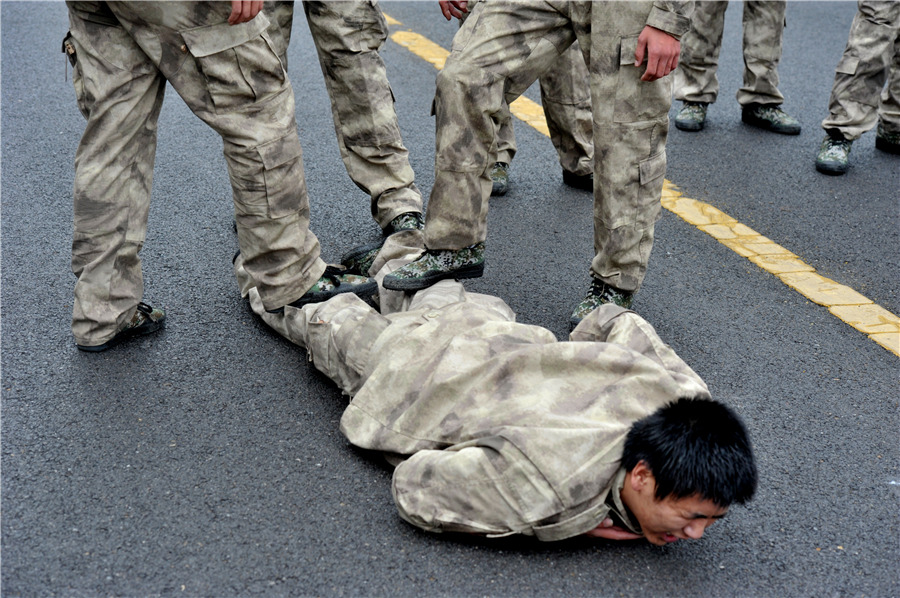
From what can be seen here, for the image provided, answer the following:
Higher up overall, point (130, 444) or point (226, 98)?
point (226, 98)

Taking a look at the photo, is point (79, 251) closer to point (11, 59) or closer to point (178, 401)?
point (178, 401)

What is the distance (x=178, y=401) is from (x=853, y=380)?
6.72ft

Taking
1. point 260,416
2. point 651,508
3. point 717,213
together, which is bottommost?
point 717,213

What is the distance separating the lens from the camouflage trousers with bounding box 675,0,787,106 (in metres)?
4.90

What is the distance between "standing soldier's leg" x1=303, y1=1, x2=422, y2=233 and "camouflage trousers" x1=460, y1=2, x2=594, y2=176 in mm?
590

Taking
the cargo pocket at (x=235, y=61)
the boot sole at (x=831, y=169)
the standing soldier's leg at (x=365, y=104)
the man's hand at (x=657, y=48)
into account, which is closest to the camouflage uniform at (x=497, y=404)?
the cargo pocket at (x=235, y=61)

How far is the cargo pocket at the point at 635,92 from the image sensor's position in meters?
2.72

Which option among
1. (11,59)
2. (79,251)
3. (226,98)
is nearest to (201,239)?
(79,251)

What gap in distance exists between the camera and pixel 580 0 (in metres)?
2.74

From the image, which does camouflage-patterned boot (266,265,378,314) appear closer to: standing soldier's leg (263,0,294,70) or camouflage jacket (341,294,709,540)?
camouflage jacket (341,294,709,540)

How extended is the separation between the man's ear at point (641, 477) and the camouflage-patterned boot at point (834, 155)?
10.3 feet

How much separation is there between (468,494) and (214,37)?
140 cm

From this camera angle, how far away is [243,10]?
2.38 metres

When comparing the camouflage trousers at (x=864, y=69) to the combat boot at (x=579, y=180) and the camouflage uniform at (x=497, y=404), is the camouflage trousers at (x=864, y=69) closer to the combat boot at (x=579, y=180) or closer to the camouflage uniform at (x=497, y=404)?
the combat boot at (x=579, y=180)
